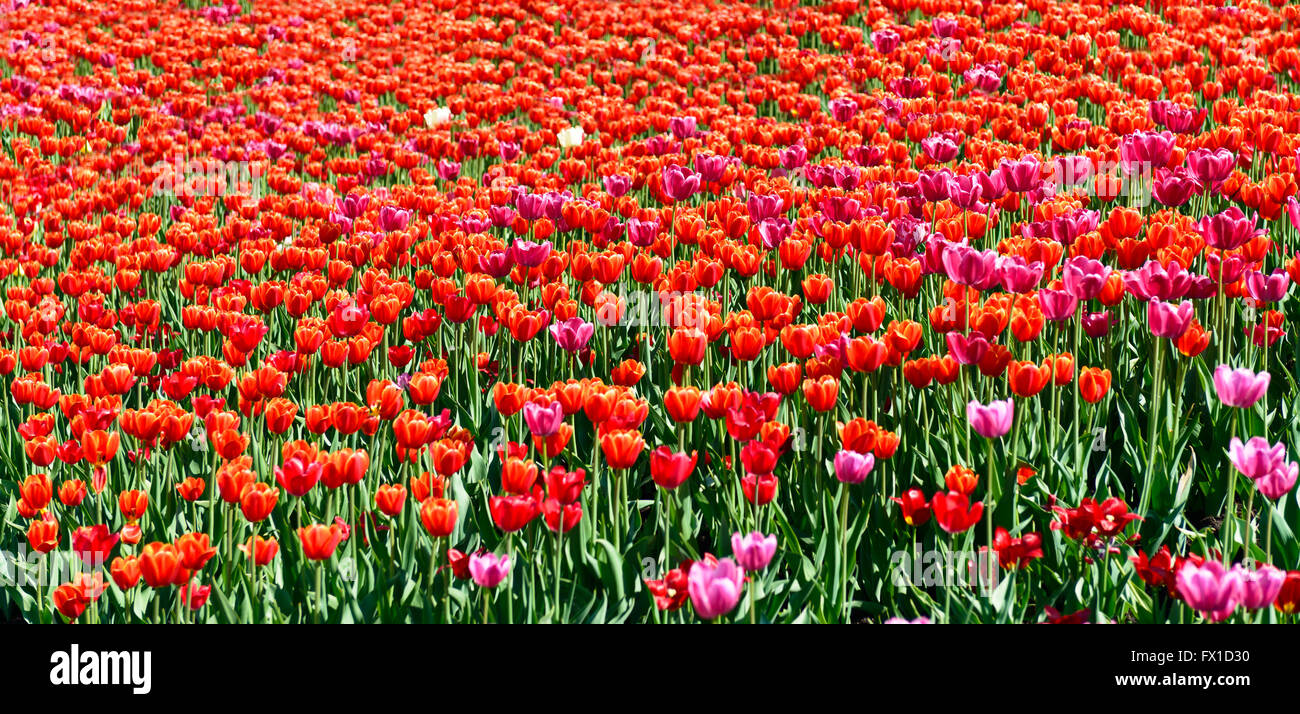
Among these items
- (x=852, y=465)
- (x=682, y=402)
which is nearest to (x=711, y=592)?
(x=852, y=465)

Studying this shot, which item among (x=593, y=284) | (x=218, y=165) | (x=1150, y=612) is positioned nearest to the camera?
(x=1150, y=612)

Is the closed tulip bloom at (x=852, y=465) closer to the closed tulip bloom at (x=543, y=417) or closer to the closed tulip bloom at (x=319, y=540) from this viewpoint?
the closed tulip bloom at (x=543, y=417)

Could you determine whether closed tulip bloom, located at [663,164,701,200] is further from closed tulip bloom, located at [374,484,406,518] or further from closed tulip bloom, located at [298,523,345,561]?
closed tulip bloom, located at [298,523,345,561]

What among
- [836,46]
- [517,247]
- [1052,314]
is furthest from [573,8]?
[1052,314]

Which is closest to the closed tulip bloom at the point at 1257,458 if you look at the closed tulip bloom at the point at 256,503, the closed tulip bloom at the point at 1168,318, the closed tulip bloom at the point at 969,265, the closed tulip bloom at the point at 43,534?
the closed tulip bloom at the point at 1168,318

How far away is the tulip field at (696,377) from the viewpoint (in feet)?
9.26

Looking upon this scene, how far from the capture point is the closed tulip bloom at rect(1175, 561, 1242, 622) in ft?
7.02

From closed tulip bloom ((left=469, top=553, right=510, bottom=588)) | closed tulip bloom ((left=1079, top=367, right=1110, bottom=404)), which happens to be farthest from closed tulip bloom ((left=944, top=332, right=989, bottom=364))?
closed tulip bloom ((left=469, top=553, right=510, bottom=588))

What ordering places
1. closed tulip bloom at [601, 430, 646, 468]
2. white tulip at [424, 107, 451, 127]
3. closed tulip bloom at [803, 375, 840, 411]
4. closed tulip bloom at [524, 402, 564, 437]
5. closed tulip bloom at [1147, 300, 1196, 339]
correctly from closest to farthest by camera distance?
closed tulip bloom at [601, 430, 646, 468], closed tulip bloom at [524, 402, 564, 437], closed tulip bloom at [803, 375, 840, 411], closed tulip bloom at [1147, 300, 1196, 339], white tulip at [424, 107, 451, 127]

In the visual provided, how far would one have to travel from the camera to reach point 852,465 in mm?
2758

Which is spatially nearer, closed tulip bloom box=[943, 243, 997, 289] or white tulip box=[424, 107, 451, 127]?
closed tulip bloom box=[943, 243, 997, 289]

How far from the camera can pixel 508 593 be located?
111 inches
